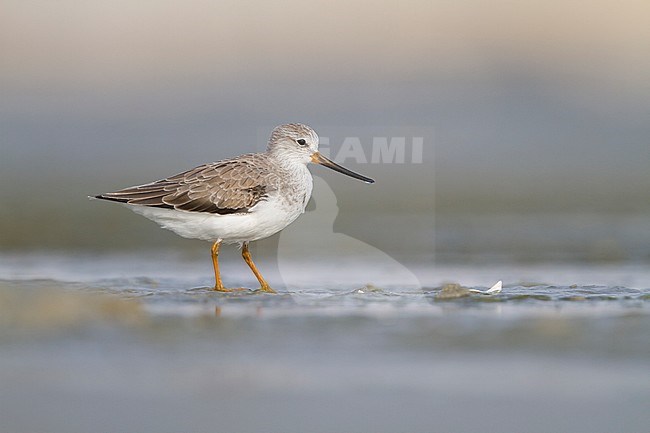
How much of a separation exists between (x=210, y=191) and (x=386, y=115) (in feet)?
38.6

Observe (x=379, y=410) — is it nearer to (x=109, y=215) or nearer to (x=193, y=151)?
(x=109, y=215)

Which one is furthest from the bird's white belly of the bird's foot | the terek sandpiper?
the bird's foot

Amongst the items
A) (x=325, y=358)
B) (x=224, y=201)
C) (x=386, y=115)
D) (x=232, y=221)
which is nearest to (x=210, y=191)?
(x=224, y=201)

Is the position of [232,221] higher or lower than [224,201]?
lower

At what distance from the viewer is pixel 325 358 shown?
7645 millimetres

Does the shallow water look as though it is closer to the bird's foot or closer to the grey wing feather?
the bird's foot

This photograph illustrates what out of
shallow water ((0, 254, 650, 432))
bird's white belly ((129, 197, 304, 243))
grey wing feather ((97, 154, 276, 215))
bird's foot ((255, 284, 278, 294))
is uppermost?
→ grey wing feather ((97, 154, 276, 215))

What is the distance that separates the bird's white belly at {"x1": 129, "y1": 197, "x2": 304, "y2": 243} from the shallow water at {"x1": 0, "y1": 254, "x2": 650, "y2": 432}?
53 centimetres

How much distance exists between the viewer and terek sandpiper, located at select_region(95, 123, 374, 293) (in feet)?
33.0

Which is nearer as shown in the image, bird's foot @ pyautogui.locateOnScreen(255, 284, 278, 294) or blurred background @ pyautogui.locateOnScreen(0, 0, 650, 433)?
blurred background @ pyautogui.locateOnScreen(0, 0, 650, 433)

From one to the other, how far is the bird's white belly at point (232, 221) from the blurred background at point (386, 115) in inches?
106

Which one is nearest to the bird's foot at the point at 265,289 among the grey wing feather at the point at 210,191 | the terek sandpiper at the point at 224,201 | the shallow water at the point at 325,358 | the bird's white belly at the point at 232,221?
the terek sandpiper at the point at 224,201

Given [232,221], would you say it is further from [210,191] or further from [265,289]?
[265,289]

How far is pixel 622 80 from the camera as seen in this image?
24.8 m
